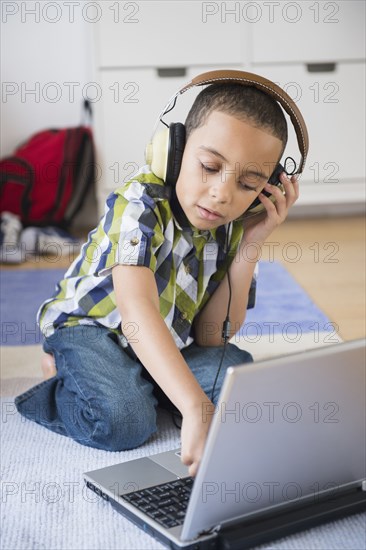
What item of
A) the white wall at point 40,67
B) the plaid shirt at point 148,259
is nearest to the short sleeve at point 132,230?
the plaid shirt at point 148,259

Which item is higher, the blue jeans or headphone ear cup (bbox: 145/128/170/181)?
headphone ear cup (bbox: 145/128/170/181)

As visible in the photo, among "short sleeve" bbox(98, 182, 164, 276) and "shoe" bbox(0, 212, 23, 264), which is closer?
"short sleeve" bbox(98, 182, 164, 276)

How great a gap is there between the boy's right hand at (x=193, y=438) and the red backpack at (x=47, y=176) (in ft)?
6.53

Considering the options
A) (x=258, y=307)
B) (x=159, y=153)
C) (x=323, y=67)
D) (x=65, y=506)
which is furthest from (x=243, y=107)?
(x=323, y=67)

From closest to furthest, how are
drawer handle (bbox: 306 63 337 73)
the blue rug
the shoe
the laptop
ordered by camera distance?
the laptop → the blue rug → the shoe → drawer handle (bbox: 306 63 337 73)

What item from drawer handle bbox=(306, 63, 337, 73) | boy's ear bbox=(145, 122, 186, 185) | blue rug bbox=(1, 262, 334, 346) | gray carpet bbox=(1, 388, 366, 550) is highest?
drawer handle bbox=(306, 63, 337, 73)

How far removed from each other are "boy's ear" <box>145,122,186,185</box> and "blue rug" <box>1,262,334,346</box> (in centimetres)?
62

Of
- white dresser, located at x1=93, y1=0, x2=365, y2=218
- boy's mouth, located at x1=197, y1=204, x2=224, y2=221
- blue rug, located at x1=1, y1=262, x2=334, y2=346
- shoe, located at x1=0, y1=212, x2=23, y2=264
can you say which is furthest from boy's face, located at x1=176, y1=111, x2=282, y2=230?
white dresser, located at x1=93, y1=0, x2=365, y2=218

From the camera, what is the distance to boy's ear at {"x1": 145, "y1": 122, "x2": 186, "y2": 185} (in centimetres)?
114

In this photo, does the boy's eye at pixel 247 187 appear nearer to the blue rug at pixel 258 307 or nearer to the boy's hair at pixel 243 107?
the boy's hair at pixel 243 107

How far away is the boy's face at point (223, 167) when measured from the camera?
1.10 meters

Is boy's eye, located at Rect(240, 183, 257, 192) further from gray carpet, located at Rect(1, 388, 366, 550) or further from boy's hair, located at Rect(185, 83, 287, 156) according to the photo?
gray carpet, located at Rect(1, 388, 366, 550)

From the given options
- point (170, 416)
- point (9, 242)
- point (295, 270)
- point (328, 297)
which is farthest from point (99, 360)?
point (9, 242)

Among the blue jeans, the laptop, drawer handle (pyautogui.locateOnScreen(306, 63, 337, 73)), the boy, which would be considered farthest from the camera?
drawer handle (pyautogui.locateOnScreen(306, 63, 337, 73))
